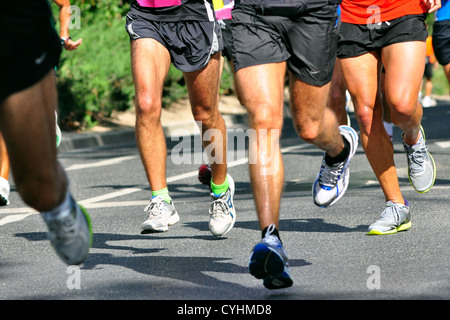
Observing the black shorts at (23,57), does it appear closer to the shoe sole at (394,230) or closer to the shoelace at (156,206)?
the shoelace at (156,206)

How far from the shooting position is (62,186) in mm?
3541

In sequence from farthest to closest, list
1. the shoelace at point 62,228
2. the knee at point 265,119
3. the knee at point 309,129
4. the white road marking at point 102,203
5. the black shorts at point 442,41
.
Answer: the black shorts at point 442,41 < the white road marking at point 102,203 < the knee at point 309,129 < the knee at point 265,119 < the shoelace at point 62,228

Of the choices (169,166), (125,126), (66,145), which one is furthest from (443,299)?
(125,126)

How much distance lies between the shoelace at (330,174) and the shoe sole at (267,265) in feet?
5.48

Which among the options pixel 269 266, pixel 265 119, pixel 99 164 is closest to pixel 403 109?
pixel 265 119

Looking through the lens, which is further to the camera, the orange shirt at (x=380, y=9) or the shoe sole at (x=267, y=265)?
the orange shirt at (x=380, y=9)

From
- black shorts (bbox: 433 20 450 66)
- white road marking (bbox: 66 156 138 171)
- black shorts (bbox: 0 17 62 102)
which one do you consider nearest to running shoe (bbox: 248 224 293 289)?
black shorts (bbox: 0 17 62 102)

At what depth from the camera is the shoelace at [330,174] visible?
5.60 m

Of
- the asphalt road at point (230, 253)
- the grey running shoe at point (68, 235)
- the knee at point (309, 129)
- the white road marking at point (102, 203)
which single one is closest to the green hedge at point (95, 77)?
the white road marking at point (102, 203)

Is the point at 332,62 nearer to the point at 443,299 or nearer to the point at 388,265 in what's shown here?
the point at 388,265

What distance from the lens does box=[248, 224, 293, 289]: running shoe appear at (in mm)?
3936

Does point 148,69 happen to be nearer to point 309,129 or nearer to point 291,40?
point 309,129

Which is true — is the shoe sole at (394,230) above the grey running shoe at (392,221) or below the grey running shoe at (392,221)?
below

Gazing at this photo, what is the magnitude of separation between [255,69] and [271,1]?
0.35m
